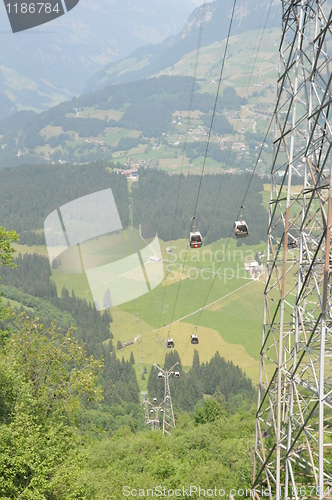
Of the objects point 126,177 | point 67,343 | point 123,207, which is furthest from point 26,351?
→ point 126,177

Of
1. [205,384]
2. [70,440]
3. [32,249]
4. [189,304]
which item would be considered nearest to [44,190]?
[32,249]

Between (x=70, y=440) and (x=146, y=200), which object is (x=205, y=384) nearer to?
(x=70, y=440)

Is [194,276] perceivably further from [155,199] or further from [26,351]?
[26,351]

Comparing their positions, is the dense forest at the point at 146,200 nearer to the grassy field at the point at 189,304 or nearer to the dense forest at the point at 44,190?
the dense forest at the point at 44,190

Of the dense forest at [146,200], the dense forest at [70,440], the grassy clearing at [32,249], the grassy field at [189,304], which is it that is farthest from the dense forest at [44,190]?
the dense forest at [70,440]

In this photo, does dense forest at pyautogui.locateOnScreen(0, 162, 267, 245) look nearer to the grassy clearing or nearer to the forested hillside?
the grassy clearing
